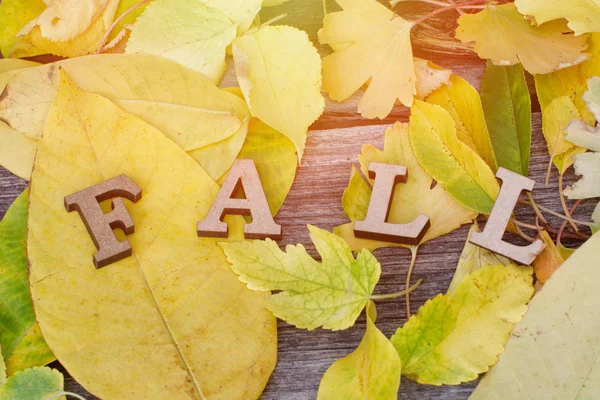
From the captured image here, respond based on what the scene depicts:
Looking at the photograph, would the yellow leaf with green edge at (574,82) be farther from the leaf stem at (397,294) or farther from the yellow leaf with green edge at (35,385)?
the yellow leaf with green edge at (35,385)

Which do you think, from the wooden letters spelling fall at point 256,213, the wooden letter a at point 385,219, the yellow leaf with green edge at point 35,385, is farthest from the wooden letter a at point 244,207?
the yellow leaf with green edge at point 35,385

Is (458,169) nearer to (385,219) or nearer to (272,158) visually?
(385,219)

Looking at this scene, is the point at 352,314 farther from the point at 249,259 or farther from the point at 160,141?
the point at 160,141

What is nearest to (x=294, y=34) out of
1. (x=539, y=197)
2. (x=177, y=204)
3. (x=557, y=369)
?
(x=177, y=204)

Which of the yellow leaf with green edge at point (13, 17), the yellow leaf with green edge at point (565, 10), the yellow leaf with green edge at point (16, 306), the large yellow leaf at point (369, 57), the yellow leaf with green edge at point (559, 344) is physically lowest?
the yellow leaf with green edge at point (559, 344)

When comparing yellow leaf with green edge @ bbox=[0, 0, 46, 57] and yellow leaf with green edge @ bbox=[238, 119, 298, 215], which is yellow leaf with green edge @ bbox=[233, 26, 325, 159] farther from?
yellow leaf with green edge @ bbox=[0, 0, 46, 57]

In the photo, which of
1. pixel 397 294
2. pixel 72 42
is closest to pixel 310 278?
pixel 397 294

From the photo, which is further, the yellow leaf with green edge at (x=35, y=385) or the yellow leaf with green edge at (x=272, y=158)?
the yellow leaf with green edge at (x=272, y=158)
